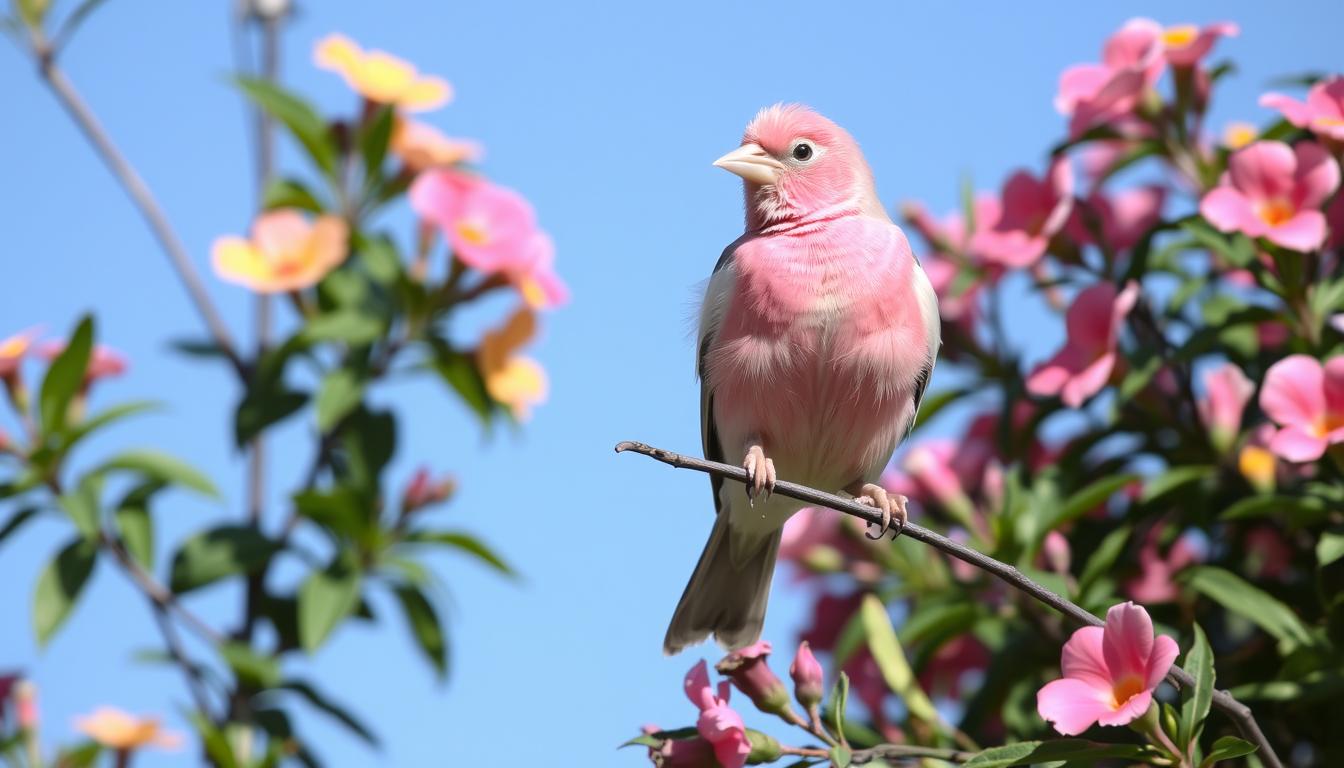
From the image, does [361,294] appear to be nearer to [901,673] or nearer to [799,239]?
[799,239]

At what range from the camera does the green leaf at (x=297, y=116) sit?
4.17 m

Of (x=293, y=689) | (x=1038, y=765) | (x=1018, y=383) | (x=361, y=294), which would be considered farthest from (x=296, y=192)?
(x=1038, y=765)

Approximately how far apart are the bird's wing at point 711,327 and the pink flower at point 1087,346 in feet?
2.36

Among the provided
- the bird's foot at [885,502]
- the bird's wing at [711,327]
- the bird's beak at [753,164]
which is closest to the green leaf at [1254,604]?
the bird's foot at [885,502]

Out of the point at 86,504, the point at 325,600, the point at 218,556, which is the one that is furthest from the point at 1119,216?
the point at 86,504

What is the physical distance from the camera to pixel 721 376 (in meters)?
2.95

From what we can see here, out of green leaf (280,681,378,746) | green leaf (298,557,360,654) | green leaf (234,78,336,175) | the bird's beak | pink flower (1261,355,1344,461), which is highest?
green leaf (234,78,336,175)

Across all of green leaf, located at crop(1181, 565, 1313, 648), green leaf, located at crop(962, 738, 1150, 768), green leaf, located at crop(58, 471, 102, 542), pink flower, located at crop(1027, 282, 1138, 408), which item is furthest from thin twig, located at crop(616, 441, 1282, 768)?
green leaf, located at crop(58, 471, 102, 542)

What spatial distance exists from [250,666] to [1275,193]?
258cm

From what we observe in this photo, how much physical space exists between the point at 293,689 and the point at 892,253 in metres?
1.95

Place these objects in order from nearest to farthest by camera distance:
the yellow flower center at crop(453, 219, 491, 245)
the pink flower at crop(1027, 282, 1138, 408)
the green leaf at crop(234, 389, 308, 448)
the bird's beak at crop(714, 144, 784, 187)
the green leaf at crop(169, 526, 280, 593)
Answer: the bird's beak at crop(714, 144, 784, 187) < the pink flower at crop(1027, 282, 1138, 408) < the green leaf at crop(169, 526, 280, 593) < the green leaf at crop(234, 389, 308, 448) < the yellow flower center at crop(453, 219, 491, 245)

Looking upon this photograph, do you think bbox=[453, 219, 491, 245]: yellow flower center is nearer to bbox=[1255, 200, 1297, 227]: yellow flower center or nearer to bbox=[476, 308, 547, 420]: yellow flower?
bbox=[476, 308, 547, 420]: yellow flower

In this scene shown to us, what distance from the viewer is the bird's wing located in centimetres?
296

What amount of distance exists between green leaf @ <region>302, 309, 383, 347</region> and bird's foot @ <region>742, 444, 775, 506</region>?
1.35 meters
